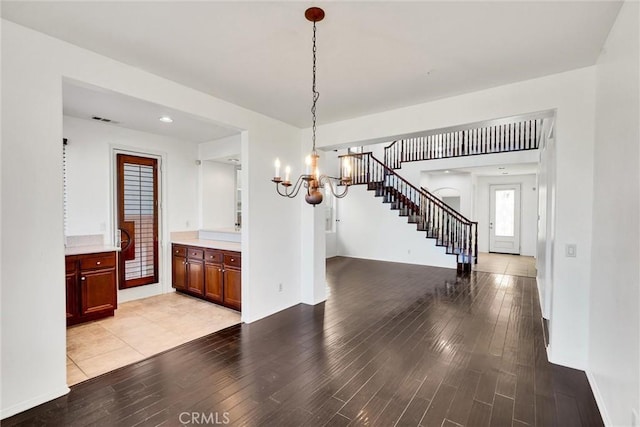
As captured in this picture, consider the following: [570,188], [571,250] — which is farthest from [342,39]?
[571,250]

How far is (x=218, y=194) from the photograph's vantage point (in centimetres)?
586

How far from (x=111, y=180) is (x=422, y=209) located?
6699 mm

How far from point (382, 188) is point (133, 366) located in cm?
706

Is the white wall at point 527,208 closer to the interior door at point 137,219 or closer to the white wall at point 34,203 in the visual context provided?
the interior door at point 137,219

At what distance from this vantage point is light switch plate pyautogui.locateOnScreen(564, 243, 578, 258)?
8.68 ft

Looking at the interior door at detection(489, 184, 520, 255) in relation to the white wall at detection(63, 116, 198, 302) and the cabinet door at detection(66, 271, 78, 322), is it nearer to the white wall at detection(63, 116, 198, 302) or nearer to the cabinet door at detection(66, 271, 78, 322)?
the white wall at detection(63, 116, 198, 302)

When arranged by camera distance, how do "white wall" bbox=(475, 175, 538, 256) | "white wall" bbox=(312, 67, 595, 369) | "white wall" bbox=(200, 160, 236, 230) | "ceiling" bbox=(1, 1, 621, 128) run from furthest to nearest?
1. "white wall" bbox=(475, 175, 538, 256)
2. "white wall" bbox=(200, 160, 236, 230)
3. "white wall" bbox=(312, 67, 595, 369)
4. "ceiling" bbox=(1, 1, 621, 128)

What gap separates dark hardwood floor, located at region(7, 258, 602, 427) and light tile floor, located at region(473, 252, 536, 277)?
3.05 m

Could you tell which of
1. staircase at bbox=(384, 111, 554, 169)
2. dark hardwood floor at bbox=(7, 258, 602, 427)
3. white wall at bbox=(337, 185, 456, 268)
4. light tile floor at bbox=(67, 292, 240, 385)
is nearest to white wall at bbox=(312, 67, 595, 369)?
dark hardwood floor at bbox=(7, 258, 602, 427)

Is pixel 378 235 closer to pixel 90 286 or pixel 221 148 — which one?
pixel 221 148

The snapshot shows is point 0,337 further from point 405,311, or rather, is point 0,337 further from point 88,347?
point 405,311

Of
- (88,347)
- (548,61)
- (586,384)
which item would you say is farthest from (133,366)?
(548,61)

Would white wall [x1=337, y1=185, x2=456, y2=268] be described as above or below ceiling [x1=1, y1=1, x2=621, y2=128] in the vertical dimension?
below

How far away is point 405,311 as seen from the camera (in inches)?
167
